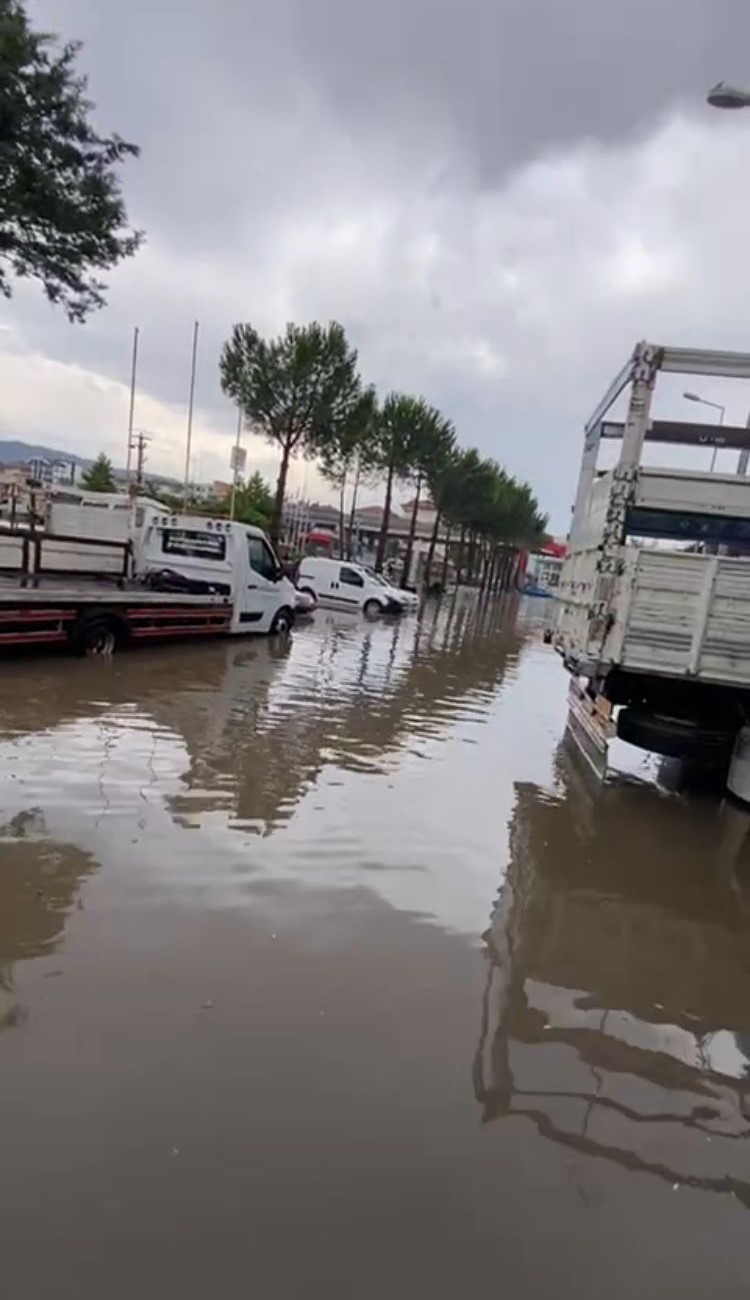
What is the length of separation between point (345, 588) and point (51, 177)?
17.3 m

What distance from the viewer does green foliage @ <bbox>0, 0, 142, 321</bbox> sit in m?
12.6

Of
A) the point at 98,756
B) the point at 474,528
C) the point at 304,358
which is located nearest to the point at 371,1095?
the point at 98,756

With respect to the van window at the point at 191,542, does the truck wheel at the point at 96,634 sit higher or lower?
lower

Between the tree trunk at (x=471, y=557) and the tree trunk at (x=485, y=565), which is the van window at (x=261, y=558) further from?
the tree trunk at (x=485, y=565)

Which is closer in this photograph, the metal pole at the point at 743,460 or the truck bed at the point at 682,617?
the truck bed at the point at 682,617

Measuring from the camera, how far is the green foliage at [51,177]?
1255 cm

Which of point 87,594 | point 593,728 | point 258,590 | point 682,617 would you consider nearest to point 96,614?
point 87,594

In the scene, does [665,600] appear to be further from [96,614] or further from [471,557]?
[471,557]

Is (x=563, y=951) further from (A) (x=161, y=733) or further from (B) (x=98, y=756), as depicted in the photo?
(A) (x=161, y=733)

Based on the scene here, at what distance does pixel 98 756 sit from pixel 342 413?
2917cm

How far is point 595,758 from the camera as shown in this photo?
8.34 meters

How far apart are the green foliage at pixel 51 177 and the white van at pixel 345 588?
588 inches

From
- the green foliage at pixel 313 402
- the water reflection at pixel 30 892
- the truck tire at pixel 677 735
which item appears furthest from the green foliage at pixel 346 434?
the water reflection at pixel 30 892

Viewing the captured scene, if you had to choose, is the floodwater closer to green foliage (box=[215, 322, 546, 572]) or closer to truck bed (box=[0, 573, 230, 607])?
truck bed (box=[0, 573, 230, 607])
